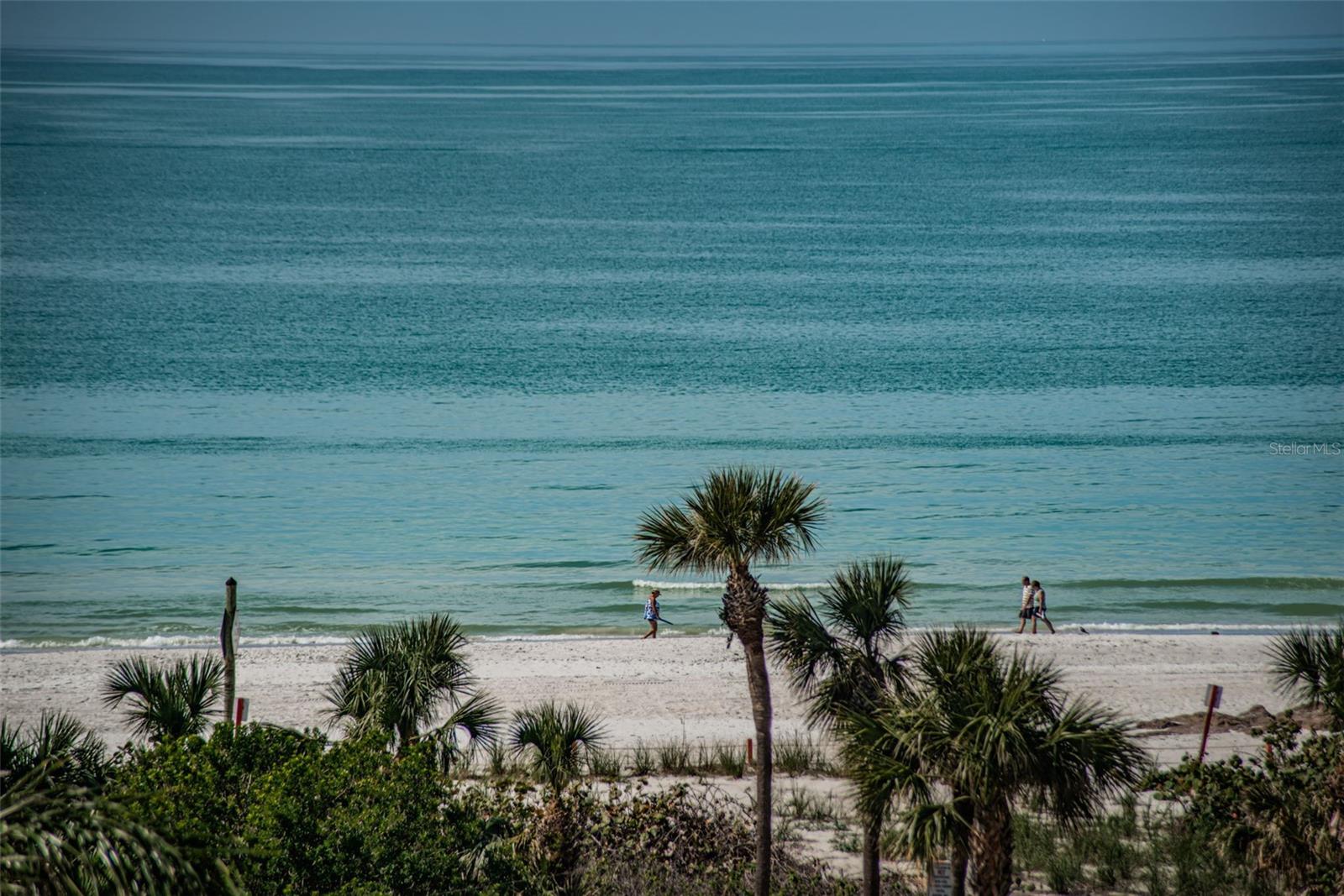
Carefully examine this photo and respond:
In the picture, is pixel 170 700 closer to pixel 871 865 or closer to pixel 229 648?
pixel 229 648

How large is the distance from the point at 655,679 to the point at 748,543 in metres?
12.4

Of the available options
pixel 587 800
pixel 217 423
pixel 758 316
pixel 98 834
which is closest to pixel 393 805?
pixel 587 800

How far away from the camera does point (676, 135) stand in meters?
Result: 150

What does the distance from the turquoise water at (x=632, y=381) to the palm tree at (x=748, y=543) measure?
17379 millimetres

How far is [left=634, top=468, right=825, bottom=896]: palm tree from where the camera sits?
1262cm

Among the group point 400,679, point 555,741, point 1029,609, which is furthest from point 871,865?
point 1029,609

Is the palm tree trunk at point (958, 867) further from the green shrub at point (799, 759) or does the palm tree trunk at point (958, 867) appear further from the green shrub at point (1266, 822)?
the green shrub at point (799, 759)

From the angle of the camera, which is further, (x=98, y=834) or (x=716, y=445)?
(x=716, y=445)

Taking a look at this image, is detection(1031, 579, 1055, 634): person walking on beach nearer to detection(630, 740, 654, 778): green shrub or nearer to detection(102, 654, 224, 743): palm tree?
detection(630, 740, 654, 778): green shrub

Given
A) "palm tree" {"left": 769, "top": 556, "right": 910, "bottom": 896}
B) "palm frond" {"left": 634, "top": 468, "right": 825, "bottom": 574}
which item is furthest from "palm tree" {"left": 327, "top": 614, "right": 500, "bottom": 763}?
"palm tree" {"left": 769, "top": 556, "right": 910, "bottom": 896}

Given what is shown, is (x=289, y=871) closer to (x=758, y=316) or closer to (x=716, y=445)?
(x=716, y=445)

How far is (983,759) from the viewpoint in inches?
400

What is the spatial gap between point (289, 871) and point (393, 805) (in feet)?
3.07

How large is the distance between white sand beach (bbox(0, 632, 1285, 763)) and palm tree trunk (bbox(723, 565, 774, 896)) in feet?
24.6
